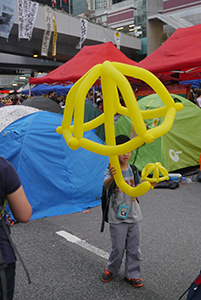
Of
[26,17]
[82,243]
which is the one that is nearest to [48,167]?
[82,243]

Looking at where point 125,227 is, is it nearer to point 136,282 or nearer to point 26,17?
point 136,282

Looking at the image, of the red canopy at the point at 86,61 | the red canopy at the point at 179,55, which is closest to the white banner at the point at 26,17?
the red canopy at the point at 86,61

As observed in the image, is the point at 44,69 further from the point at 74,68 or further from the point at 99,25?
the point at 74,68

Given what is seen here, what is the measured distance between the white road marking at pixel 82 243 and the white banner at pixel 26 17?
449 inches

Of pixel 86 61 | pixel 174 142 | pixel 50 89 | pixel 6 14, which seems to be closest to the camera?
pixel 174 142

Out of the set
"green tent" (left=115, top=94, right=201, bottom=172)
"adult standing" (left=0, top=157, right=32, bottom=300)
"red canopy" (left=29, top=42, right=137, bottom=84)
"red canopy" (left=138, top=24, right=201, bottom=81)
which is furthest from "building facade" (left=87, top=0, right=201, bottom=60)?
"adult standing" (left=0, top=157, right=32, bottom=300)

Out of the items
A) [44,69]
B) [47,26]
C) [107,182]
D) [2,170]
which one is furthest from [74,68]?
[44,69]

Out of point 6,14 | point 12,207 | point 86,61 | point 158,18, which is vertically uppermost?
point 158,18

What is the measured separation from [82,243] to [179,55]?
229 inches

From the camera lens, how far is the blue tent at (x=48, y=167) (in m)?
4.63

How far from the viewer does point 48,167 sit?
4793mm

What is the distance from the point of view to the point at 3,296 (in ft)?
5.29

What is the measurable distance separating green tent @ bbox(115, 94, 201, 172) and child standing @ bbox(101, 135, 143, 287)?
147 inches

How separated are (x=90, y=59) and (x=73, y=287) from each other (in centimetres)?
878
